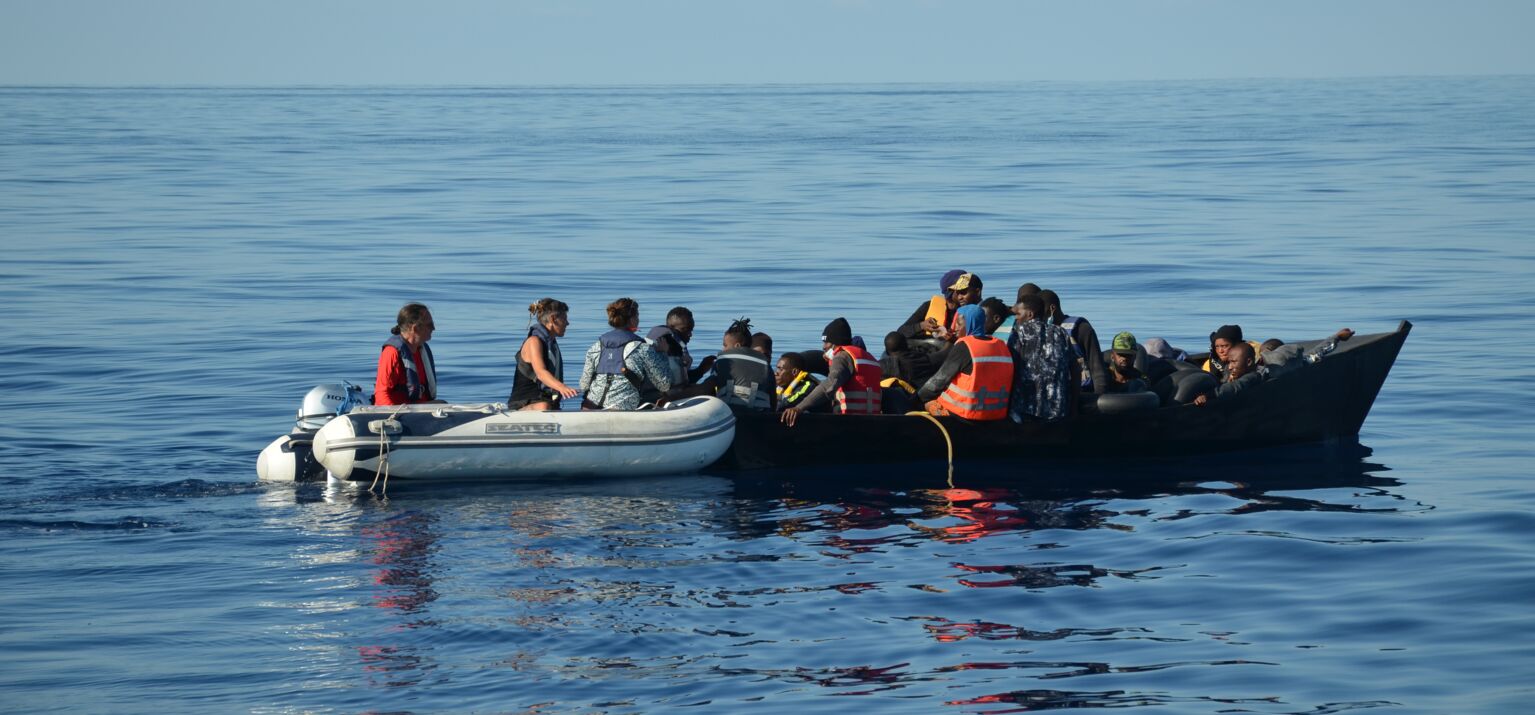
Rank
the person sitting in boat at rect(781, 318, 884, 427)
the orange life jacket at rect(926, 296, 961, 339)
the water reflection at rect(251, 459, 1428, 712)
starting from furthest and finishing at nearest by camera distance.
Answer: the orange life jacket at rect(926, 296, 961, 339), the person sitting in boat at rect(781, 318, 884, 427), the water reflection at rect(251, 459, 1428, 712)

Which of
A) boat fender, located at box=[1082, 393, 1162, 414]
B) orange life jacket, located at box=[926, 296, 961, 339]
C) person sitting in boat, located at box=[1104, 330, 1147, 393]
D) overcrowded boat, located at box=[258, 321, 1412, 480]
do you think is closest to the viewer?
overcrowded boat, located at box=[258, 321, 1412, 480]

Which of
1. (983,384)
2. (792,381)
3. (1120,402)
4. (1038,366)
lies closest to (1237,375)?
(1120,402)

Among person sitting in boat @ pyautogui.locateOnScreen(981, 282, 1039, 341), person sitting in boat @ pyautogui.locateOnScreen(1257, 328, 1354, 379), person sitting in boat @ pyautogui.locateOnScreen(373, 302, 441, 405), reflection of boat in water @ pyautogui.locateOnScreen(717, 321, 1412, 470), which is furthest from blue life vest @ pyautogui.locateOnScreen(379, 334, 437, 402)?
person sitting in boat @ pyautogui.locateOnScreen(1257, 328, 1354, 379)

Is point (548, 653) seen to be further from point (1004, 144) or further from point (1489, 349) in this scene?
point (1004, 144)

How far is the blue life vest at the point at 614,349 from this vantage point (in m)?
14.4

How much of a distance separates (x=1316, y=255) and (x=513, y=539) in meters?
23.3

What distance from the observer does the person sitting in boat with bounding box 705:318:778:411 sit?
1488 centimetres

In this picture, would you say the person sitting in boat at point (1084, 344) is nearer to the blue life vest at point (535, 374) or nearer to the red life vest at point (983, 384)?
the red life vest at point (983, 384)

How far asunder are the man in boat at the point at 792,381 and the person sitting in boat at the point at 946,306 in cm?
129

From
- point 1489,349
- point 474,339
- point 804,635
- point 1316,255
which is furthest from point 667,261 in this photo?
point 804,635

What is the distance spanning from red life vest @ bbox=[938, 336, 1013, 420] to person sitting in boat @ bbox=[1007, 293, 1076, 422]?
112 mm

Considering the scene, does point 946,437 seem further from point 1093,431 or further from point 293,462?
point 293,462

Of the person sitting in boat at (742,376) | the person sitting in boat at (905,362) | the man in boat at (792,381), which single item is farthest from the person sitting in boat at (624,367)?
the person sitting in boat at (905,362)

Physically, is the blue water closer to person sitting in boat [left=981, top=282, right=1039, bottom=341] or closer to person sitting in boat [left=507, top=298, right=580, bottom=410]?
person sitting in boat [left=507, top=298, right=580, bottom=410]
